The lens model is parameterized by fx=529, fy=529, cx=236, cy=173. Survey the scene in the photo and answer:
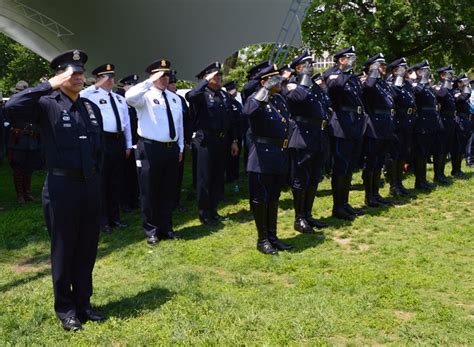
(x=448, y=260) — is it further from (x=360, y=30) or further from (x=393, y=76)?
(x=360, y=30)

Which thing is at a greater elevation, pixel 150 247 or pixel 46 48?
pixel 46 48

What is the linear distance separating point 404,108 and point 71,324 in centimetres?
618

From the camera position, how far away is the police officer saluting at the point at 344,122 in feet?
22.1

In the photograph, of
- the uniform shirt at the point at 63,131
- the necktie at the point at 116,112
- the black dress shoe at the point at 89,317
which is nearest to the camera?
the uniform shirt at the point at 63,131

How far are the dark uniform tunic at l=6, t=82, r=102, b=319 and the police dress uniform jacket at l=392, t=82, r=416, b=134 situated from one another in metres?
5.54

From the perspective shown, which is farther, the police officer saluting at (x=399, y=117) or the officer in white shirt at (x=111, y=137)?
the police officer saluting at (x=399, y=117)

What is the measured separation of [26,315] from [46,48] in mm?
13155

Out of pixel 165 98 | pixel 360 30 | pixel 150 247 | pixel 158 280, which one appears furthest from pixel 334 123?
pixel 360 30

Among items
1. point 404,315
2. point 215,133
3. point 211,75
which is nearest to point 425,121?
point 215,133

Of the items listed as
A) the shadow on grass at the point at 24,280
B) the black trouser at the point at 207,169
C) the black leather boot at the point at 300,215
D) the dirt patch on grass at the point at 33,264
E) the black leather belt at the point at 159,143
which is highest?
the black leather belt at the point at 159,143

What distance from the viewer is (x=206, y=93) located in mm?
6902

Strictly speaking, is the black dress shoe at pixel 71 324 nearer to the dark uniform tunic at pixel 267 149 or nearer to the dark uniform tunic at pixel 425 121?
the dark uniform tunic at pixel 267 149

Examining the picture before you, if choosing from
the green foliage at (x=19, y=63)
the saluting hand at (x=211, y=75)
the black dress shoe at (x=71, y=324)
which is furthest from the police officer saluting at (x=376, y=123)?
the green foliage at (x=19, y=63)

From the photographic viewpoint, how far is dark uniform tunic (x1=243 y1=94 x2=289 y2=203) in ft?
18.1
